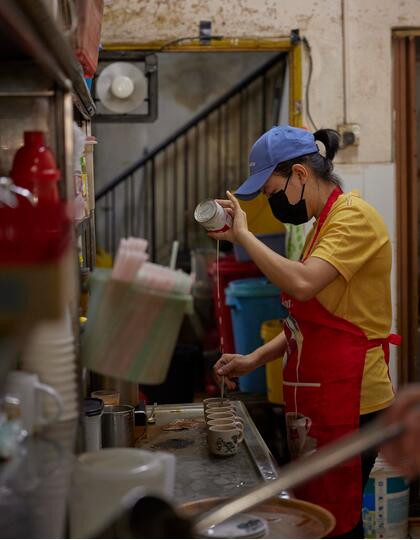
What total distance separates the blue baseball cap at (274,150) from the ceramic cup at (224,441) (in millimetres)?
860

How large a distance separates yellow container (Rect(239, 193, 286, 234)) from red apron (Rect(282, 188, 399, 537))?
2.05 meters

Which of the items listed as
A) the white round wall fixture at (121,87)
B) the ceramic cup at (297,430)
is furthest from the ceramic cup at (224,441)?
the white round wall fixture at (121,87)

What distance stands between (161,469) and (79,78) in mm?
967

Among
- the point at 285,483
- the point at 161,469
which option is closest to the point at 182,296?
the point at 161,469

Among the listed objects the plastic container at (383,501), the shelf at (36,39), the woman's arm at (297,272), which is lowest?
the plastic container at (383,501)

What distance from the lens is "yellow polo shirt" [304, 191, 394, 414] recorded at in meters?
2.44

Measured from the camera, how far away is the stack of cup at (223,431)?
2.35m

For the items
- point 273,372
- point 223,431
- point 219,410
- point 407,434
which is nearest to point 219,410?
point 219,410

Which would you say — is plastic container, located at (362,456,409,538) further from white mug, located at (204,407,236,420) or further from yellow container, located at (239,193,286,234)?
yellow container, located at (239,193,286,234)

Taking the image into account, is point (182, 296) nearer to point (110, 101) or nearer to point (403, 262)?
point (403, 262)

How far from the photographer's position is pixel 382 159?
4.60 metres

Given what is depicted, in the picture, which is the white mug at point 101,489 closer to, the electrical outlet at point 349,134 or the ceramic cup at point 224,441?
the ceramic cup at point 224,441

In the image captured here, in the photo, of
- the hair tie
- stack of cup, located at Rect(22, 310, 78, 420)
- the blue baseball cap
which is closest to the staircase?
the hair tie

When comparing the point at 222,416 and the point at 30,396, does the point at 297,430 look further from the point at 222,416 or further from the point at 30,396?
the point at 30,396
